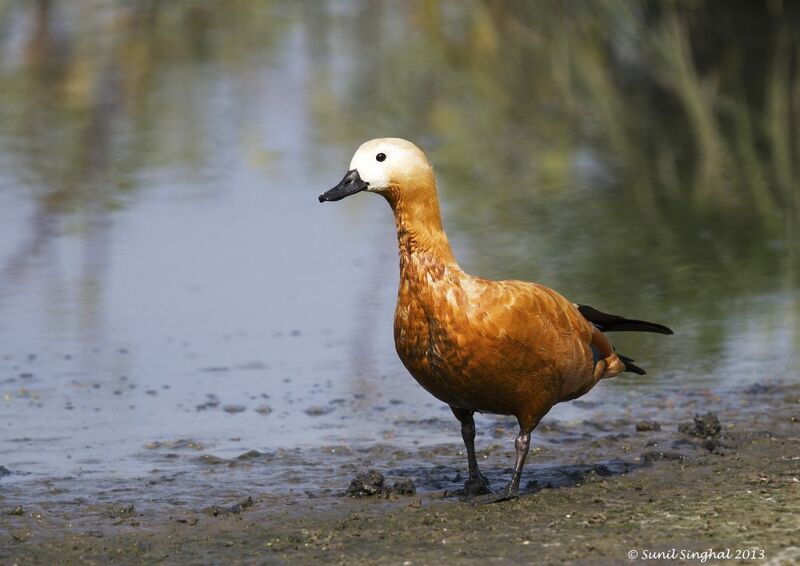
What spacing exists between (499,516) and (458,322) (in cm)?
75

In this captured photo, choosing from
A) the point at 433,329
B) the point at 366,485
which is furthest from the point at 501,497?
the point at 433,329

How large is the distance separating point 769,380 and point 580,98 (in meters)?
8.51

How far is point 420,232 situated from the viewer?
19.7 ft

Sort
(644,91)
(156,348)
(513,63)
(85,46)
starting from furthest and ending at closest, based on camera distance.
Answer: (85,46) → (513,63) → (644,91) → (156,348)

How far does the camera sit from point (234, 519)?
5820 mm

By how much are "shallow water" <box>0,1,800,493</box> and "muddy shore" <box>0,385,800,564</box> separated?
0.52m

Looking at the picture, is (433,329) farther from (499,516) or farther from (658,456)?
(658,456)

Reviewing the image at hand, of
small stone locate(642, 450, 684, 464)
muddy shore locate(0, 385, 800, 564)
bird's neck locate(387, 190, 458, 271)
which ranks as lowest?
muddy shore locate(0, 385, 800, 564)

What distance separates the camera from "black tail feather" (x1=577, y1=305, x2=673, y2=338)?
6.67 metres

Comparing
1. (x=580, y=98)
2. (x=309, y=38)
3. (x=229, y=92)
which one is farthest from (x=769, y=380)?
(x=309, y=38)

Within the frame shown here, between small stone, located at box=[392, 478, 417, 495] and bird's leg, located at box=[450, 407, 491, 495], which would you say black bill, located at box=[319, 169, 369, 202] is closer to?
bird's leg, located at box=[450, 407, 491, 495]

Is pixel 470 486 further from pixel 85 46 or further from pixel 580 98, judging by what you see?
pixel 85 46

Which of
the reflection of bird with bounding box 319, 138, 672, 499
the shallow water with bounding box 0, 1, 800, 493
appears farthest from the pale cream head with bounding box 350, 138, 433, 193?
the shallow water with bounding box 0, 1, 800, 493

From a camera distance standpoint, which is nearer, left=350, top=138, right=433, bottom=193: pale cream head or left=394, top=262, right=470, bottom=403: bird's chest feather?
left=394, top=262, right=470, bottom=403: bird's chest feather
